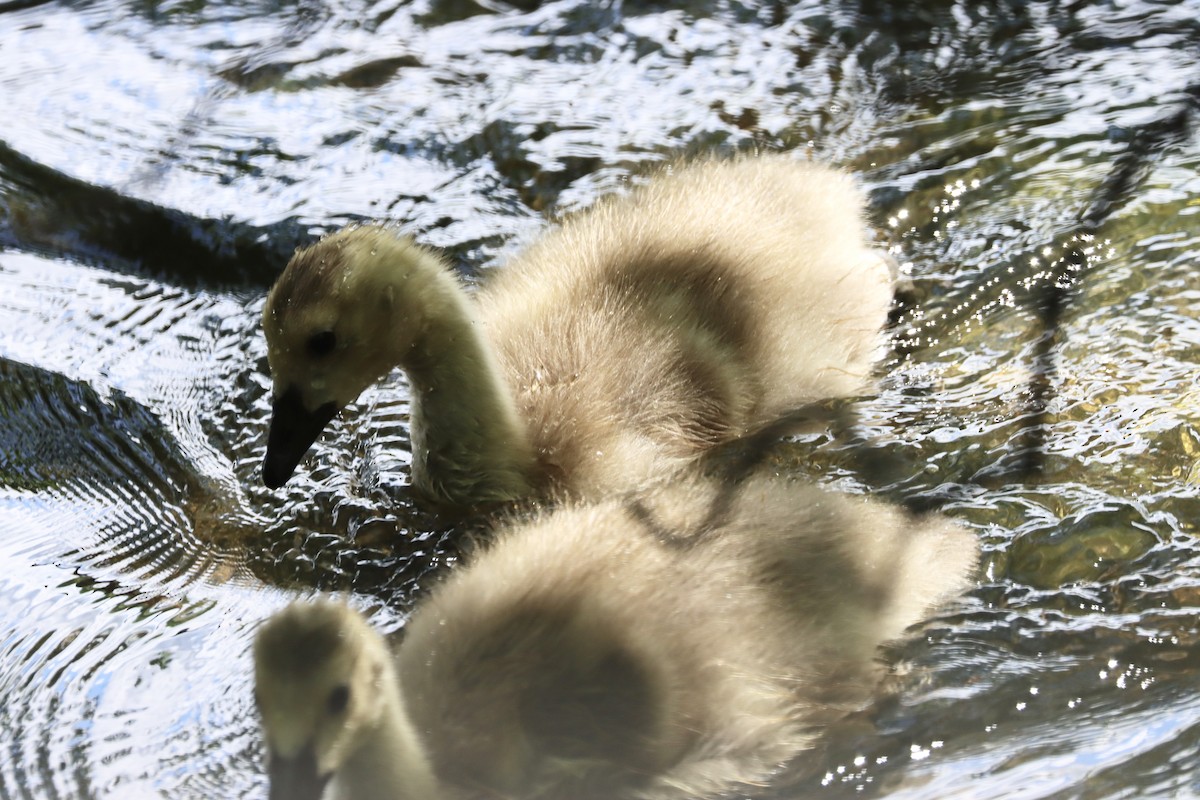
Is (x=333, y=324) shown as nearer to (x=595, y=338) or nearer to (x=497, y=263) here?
(x=595, y=338)

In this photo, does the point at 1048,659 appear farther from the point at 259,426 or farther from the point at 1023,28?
the point at 1023,28

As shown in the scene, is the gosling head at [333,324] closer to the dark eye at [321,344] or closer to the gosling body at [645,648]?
the dark eye at [321,344]

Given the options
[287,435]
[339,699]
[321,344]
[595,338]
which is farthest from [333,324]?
[339,699]

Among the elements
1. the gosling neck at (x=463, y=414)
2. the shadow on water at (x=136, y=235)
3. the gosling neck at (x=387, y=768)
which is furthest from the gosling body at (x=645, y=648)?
the shadow on water at (x=136, y=235)

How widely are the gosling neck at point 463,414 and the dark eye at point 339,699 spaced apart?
899mm

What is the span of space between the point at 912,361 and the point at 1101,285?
484 millimetres

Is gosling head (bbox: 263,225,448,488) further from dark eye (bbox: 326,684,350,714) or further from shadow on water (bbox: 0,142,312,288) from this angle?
shadow on water (bbox: 0,142,312,288)

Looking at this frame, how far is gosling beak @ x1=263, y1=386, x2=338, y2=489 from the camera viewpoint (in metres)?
2.82

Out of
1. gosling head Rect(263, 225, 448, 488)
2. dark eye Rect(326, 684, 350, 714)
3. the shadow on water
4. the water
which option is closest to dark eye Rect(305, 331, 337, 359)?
gosling head Rect(263, 225, 448, 488)

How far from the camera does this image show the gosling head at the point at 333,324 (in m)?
2.77

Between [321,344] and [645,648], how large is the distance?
3.32 ft

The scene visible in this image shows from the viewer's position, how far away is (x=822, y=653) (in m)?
2.32

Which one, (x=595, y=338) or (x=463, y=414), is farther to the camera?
(x=595, y=338)

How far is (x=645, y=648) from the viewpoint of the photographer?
220 centimetres
